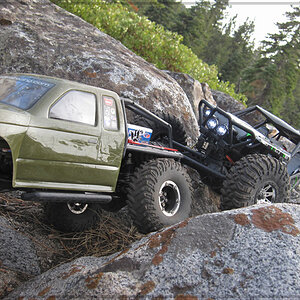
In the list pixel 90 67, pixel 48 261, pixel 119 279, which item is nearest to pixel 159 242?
pixel 119 279

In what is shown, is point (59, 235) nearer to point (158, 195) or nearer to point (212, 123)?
point (158, 195)

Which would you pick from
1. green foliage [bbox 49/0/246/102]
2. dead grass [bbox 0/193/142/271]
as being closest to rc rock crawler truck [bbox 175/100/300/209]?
dead grass [bbox 0/193/142/271]

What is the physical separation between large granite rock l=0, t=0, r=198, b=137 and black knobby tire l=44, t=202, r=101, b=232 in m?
2.53

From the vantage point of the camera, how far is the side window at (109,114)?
3939 mm

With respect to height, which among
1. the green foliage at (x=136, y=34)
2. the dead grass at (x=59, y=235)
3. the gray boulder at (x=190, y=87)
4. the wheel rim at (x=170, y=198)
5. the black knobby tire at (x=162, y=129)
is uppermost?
the green foliage at (x=136, y=34)

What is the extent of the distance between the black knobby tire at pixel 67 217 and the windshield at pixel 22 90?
142 centimetres

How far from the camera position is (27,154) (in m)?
3.21

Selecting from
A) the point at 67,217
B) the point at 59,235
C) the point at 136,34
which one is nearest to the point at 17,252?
the point at 59,235

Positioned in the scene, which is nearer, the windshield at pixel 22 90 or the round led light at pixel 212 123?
the windshield at pixel 22 90

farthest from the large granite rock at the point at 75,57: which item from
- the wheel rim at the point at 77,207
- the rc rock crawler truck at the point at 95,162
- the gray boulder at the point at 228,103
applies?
the gray boulder at the point at 228,103

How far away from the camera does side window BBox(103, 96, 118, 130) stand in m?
3.94

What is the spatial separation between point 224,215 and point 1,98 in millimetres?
2383

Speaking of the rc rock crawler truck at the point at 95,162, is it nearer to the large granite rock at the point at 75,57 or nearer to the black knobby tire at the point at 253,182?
the black knobby tire at the point at 253,182

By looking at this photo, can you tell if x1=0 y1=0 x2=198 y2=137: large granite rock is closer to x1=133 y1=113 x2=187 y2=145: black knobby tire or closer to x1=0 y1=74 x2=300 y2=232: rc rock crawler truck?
x1=133 y1=113 x2=187 y2=145: black knobby tire
